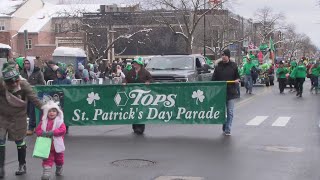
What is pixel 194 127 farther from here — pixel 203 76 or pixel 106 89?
pixel 203 76

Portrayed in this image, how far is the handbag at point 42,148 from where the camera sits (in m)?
6.80

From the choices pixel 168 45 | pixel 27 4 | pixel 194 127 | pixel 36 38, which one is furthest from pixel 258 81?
pixel 27 4

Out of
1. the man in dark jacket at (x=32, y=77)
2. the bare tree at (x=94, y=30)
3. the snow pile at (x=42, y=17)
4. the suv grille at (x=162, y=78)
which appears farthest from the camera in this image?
the snow pile at (x=42, y=17)

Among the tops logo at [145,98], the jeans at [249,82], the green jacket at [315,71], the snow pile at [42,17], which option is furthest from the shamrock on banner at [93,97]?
the snow pile at [42,17]

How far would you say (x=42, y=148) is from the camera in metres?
6.85

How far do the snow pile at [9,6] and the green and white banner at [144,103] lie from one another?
225ft

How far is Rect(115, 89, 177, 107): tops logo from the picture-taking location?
11048 millimetres

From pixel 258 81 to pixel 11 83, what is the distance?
27.0 metres

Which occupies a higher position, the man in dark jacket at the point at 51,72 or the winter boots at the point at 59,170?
the man in dark jacket at the point at 51,72

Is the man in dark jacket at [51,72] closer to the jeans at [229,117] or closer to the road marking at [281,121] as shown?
the jeans at [229,117]

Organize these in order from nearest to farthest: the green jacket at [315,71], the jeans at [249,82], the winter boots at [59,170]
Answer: the winter boots at [59,170] < the green jacket at [315,71] < the jeans at [249,82]

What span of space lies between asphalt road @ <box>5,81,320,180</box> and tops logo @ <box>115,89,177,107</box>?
711 millimetres

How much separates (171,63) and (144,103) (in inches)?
288

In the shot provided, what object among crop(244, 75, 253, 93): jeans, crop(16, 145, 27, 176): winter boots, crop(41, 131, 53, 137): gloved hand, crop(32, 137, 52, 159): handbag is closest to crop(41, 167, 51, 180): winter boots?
crop(32, 137, 52, 159): handbag
